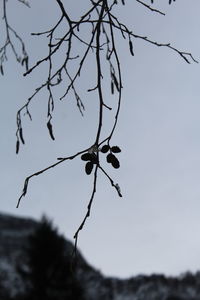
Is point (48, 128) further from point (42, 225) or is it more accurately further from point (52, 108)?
point (42, 225)

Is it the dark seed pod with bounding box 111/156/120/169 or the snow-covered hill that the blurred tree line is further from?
the dark seed pod with bounding box 111/156/120/169

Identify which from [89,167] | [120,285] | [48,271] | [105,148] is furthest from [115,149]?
[120,285]

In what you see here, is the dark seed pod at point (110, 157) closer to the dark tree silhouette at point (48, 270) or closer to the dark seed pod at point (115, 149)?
the dark seed pod at point (115, 149)

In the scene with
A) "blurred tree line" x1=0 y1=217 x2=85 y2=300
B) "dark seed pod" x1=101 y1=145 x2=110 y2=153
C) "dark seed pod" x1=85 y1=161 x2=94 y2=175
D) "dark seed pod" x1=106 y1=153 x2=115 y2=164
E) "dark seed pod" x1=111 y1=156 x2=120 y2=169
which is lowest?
"dark seed pod" x1=85 y1=161 x2=94 y2=175

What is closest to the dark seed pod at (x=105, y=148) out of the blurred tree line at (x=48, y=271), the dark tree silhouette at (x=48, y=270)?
the blurred tree line at (x=48, y=271)

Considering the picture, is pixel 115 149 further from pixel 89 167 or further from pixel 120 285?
pixel 120 285

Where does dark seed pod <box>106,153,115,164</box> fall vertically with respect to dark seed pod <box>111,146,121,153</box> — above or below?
below

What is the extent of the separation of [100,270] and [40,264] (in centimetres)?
886

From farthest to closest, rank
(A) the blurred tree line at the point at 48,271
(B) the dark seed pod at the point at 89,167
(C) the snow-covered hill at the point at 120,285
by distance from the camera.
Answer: (C) the snow-covered hill at the point at 120,285
(A) the blurred tree line at the point at 48,271
(B) the dark seed pod at the point at 89,167

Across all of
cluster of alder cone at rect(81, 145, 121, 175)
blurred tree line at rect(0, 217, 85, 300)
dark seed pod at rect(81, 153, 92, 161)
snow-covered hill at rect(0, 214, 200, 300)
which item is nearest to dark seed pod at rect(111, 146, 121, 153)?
cluster of alder cone at rect(81, 145, 121, 175)

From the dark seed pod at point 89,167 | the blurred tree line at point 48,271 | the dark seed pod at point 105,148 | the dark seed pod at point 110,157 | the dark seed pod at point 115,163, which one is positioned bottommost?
the dark seed pod at point 89,167

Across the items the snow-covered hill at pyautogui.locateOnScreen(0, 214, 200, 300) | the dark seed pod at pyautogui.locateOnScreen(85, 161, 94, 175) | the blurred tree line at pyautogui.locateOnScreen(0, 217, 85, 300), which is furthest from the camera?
the snow-covered hill at pyautogui.locateOnScreen(0, 214, 200, 300)

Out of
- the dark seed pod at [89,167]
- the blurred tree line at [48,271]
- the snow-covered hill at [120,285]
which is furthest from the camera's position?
the snow-covered hill at [120,285]

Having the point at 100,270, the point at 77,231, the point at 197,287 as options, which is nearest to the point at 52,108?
the point at 77,231
